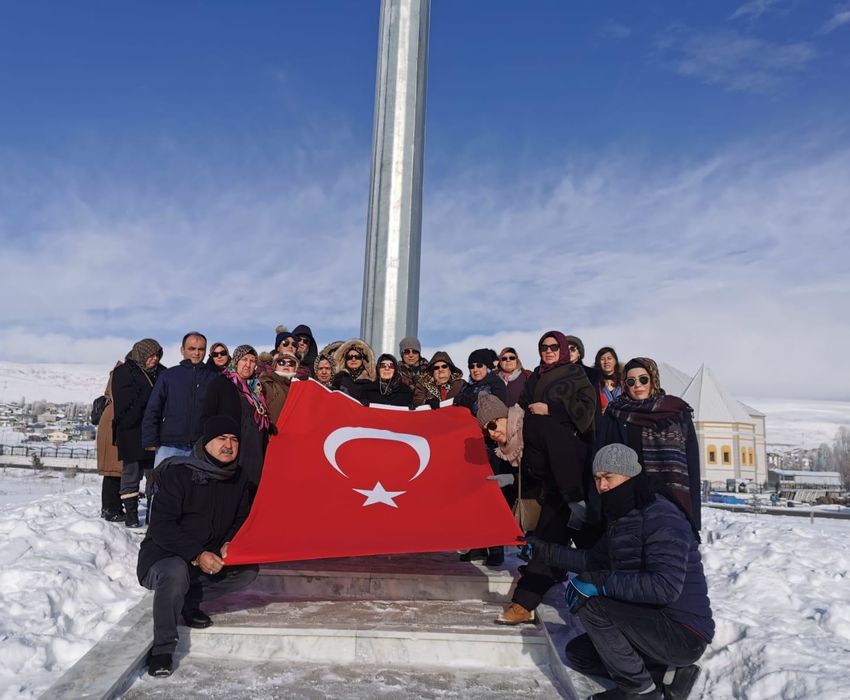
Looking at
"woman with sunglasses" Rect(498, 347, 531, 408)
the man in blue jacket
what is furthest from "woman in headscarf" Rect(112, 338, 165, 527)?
"woman with sunglasses" Rect(498, 347, 531, 408)

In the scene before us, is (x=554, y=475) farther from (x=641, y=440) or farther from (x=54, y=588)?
(x=54, y=588)

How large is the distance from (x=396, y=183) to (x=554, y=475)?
9666 mm

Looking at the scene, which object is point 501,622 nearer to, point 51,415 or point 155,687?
point 155,687

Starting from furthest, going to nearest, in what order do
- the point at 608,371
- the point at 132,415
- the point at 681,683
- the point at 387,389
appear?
the point at 132,415 < the point at 387,389 < the point at 608,371 < the point at 681,683

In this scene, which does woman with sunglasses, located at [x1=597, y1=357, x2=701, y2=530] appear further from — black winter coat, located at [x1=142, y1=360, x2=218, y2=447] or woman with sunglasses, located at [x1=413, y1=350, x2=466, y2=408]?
black winter coat, located at [x1=142, y1=360, x2=218, y2=447]

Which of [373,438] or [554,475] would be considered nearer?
[554,475]

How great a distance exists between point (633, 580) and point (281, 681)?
2.07 m

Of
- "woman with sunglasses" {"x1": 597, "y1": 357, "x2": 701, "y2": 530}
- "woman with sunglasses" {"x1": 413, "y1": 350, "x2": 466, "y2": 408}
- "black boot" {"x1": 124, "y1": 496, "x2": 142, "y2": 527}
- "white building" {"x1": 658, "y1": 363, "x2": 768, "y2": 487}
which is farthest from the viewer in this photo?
"white building" {"x1": 658, "y1": 363, "x2": 768, "y2": 487}

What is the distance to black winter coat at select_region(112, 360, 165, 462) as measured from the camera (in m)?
7.23

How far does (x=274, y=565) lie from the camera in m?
5.72

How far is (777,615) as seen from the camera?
503cm

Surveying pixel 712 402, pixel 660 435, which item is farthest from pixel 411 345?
pixel 712 402

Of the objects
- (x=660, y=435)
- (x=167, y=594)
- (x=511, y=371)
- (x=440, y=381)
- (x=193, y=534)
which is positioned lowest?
(x=167, y=594)

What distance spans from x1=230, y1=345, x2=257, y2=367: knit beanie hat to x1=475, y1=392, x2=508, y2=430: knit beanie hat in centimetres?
255
